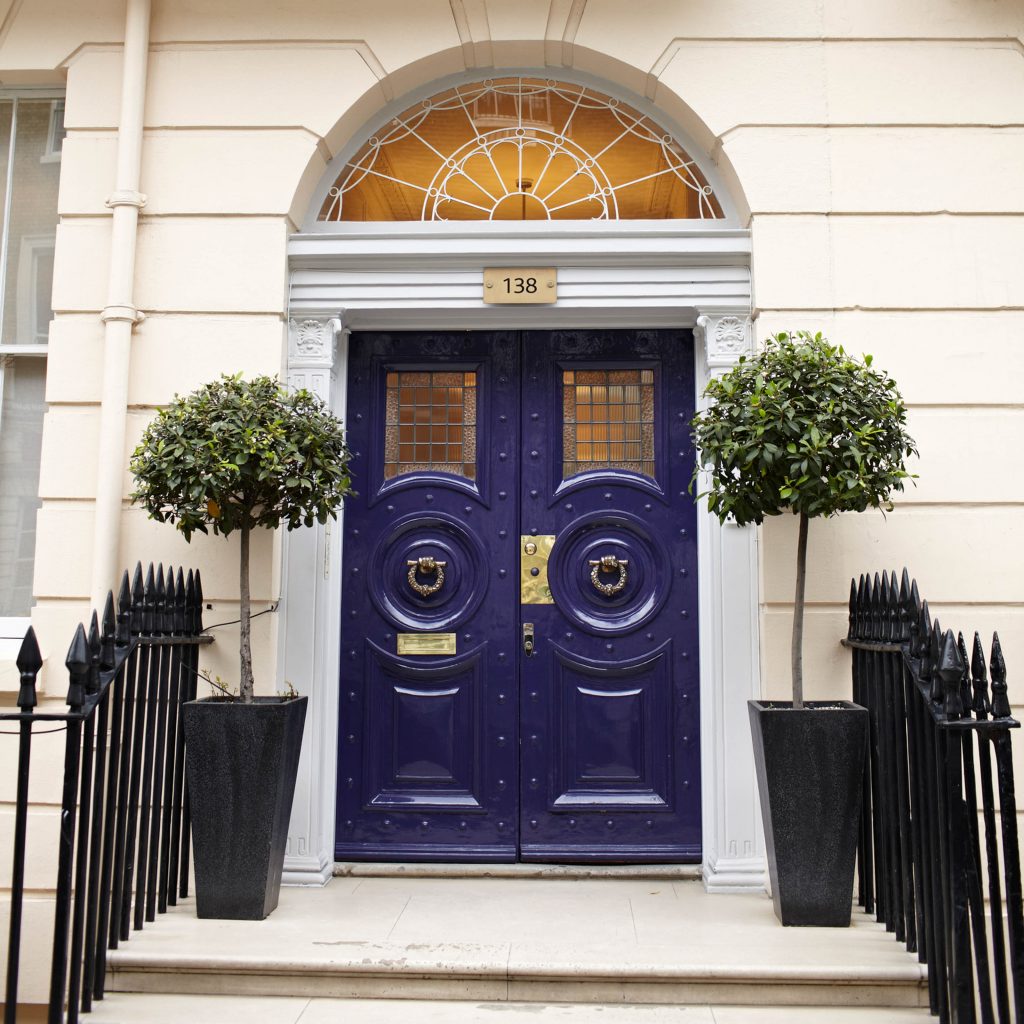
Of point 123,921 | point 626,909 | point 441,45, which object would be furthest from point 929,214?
point 123,921

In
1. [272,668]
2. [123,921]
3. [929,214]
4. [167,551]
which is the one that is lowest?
[123,921]

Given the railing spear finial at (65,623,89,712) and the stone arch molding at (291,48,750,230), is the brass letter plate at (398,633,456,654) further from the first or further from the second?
the stone arch molding at (291,48,750,230)

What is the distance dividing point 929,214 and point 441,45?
253 centimetres

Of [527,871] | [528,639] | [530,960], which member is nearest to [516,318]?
[528,639]

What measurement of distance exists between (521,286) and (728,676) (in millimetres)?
2159

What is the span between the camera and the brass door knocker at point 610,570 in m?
5.09

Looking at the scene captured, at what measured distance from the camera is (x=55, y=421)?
15.9 ft

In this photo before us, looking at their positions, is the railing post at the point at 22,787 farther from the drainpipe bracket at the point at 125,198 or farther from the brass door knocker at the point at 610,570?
the brass door knocker at the point at 610,570

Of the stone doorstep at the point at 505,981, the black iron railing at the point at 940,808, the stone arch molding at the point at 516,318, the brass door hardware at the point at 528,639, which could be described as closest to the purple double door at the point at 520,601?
the brass door hardware at the point at 528,639

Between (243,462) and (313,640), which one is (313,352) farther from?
(313,640)

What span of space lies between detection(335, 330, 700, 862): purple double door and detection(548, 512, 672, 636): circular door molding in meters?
0.01

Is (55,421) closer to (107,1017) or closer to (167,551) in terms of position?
(167,551)

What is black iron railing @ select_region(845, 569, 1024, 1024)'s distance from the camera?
3131 millimetres

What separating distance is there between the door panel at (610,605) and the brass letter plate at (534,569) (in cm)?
3
